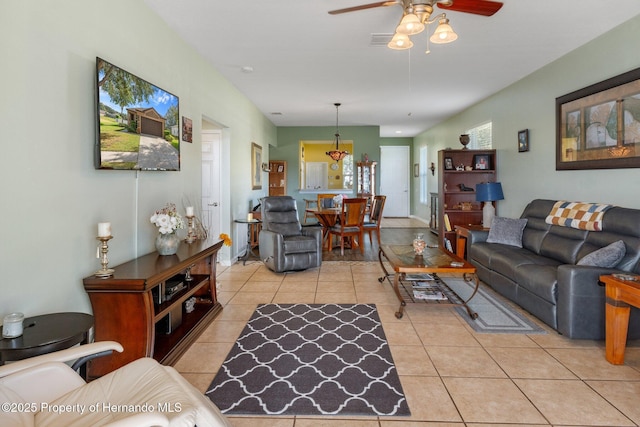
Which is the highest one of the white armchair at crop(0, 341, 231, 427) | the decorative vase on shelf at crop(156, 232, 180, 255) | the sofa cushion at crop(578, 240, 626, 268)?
the decorative vase on shelf at crop(156, 232, 180, 255)

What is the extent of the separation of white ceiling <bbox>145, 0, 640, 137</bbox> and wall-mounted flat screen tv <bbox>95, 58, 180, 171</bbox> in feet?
2.73

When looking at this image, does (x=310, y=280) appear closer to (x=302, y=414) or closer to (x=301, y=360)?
(x=301, y=360)

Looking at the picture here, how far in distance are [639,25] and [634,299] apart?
2494 millimetres

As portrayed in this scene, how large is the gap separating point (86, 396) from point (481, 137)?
727 centimetres

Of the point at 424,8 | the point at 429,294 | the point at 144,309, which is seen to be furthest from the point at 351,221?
the point at 144,309

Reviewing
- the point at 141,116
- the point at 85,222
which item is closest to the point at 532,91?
the point at 141,116

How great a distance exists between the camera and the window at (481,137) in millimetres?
6804

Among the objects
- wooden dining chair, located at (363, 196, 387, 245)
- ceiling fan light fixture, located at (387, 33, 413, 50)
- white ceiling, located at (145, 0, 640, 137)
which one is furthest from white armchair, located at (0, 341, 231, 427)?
wooden dining chair, located at (363, 196, 387, 245)

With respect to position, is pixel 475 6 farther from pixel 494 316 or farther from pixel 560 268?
pixel 494 316

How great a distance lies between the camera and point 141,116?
2746 mm

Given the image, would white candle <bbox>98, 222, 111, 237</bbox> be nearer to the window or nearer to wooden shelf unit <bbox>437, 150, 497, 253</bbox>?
wooden shelf unit <bbox>437, 150, 497, 253</bbox>

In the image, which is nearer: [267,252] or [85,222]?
[85,222]

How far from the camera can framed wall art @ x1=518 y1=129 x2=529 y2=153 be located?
5.21 m

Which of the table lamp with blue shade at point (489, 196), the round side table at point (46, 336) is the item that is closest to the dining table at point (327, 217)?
the table lamp with blue shade at point (489, 196)
